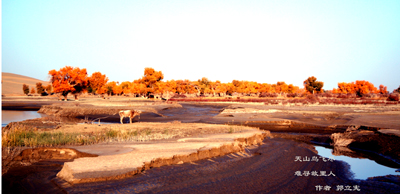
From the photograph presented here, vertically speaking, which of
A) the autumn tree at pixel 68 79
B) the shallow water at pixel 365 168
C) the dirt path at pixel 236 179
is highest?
the autumn tree at pixel 68 79

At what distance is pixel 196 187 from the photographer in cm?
724

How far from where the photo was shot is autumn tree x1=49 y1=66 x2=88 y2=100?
2391 inches

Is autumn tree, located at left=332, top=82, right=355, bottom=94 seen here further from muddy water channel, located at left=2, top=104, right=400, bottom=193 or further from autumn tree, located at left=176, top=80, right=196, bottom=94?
muddy water channel, located at left=2, top=104, right=400, bottom=193

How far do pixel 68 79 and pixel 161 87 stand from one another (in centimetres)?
3003

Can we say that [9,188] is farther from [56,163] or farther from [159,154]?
[159,154]

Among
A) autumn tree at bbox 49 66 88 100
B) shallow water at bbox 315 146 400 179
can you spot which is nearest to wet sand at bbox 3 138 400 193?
shallow water at bbox 315 146 400 179

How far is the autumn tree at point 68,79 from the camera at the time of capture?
60719mm

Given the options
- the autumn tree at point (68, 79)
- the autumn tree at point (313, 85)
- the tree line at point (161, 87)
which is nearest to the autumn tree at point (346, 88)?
the tree line at point (161, 87)

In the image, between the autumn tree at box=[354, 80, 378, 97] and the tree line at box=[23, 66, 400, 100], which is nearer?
the tree line at box=[23, 66, 400, 100]

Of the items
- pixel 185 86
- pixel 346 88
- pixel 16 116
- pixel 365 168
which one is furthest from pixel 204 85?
pixel 365 168

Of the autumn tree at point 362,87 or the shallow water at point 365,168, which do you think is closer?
the shallow water at point 365,168

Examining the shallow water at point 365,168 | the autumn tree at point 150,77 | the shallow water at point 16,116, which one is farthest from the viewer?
the autumn tree at point 150,77

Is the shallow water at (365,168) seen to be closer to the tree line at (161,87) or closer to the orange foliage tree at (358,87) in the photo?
the tree line at (161,87)

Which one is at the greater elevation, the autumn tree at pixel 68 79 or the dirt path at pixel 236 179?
the autumn tree at pixel 68 79
